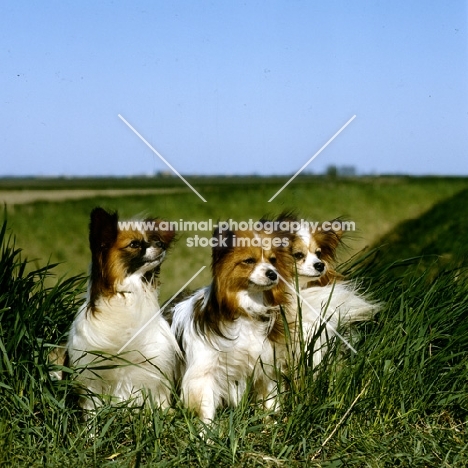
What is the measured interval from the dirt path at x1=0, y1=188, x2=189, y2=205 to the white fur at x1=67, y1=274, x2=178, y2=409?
117 centimetres

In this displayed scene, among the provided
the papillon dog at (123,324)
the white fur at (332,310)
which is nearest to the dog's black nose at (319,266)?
the white fur at (332,310)

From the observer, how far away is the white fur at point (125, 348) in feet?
16.0

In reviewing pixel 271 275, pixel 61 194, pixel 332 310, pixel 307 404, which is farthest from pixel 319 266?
pixel 61 194

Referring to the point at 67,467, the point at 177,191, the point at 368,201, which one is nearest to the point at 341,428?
the point at 67,467

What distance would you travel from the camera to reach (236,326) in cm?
501

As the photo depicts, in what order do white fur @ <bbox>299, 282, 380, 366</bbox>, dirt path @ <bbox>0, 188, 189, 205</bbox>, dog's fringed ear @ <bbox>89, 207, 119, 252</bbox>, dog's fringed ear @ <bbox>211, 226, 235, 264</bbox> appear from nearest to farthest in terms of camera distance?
dog's fringed ear @ <bbox>89, 207, 119, 252</bbox>, dog's fringed ear @ <bbox>211, 226, 235, 264</bbox>, white fur @ <bbox>299, 282, 380, 366</bbox>, dirt path @ <bbox>0, 188, 189, 205</bbox>

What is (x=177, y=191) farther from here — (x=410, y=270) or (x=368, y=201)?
(x=368, y=201)

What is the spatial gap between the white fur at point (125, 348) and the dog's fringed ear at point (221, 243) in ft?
1.56

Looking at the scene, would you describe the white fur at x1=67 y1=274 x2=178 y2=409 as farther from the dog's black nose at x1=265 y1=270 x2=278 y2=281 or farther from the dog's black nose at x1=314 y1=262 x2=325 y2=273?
the dog's black nose at x1=314 y1=262 x2=325 y2=273

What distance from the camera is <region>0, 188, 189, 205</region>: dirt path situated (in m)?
6.53

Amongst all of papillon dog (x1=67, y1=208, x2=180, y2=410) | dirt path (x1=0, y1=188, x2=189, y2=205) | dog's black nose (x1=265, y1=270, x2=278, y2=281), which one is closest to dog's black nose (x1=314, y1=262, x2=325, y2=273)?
dog's black nose (x1=265, y1=270, x2=278, y2=281)

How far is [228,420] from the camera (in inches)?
187

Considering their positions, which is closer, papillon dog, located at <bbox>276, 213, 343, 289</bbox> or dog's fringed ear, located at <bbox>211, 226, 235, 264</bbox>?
dog's fringed ear, located at <bbox>211, 226, 235, 264</bbox>

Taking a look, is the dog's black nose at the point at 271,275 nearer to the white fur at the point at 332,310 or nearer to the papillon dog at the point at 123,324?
the white fur at the point at 332,310
